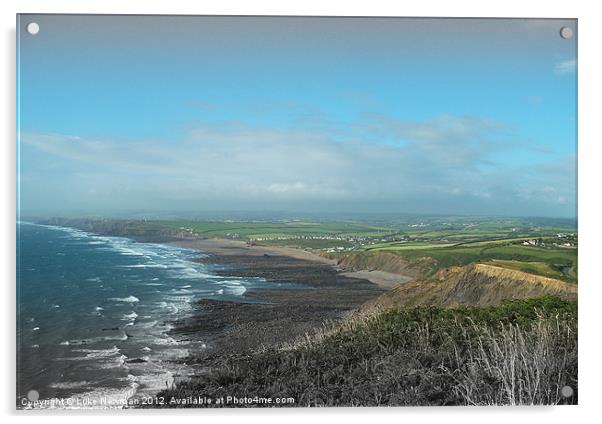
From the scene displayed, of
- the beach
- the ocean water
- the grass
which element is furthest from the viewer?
the grass

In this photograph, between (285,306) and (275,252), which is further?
(275,252)

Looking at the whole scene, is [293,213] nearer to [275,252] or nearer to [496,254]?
[275,252]

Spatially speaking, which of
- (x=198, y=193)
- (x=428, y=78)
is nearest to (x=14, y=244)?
(x=198, y=193)

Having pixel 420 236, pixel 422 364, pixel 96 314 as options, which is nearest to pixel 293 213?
pixel 420 236

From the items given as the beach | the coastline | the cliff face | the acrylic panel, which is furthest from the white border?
the coastline

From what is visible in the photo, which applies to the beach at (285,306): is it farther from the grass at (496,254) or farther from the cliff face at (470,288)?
the grass at (496,254)

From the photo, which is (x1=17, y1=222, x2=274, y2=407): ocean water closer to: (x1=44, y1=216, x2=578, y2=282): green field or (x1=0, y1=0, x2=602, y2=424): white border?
(x1=0, y1=0, x2=602, y2=424): white border

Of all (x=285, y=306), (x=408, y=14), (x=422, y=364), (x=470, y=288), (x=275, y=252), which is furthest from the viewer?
(x=275, y=252)
